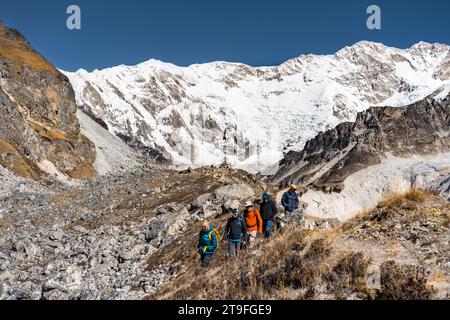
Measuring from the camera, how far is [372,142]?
14500cm

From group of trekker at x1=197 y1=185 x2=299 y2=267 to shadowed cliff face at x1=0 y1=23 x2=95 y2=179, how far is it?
1291 inches

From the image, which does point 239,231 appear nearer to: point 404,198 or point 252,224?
point 252,224

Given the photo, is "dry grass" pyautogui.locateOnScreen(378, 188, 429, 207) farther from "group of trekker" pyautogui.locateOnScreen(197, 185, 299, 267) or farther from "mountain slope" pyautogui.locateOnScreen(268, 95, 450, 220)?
"mountain slope" pyautogui.locateOnScreen(268, 95, 450, 220)

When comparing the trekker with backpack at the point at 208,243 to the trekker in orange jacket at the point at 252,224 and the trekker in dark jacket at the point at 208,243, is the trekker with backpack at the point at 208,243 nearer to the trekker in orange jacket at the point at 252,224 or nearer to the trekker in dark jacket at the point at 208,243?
the trekker in dark jacket at the point at 208,243

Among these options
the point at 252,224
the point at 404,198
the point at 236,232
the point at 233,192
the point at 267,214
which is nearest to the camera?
the point at 404,198

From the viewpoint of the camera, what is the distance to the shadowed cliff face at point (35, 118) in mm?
48062

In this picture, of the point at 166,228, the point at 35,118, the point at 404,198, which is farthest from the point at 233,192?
the point at 35,118

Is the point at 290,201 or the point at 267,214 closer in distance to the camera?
the point at 267,214

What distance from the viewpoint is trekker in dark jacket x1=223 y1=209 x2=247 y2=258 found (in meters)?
13.7

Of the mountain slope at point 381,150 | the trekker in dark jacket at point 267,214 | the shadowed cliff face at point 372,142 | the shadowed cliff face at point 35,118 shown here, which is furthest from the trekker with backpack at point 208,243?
the shadowed cliff face at point 372,142

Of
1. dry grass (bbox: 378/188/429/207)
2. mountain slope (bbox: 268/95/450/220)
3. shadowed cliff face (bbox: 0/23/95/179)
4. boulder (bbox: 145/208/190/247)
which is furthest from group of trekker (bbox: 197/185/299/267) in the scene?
mountain slope (bbox: 268/95/450/220)

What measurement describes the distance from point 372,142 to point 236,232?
454 feet
